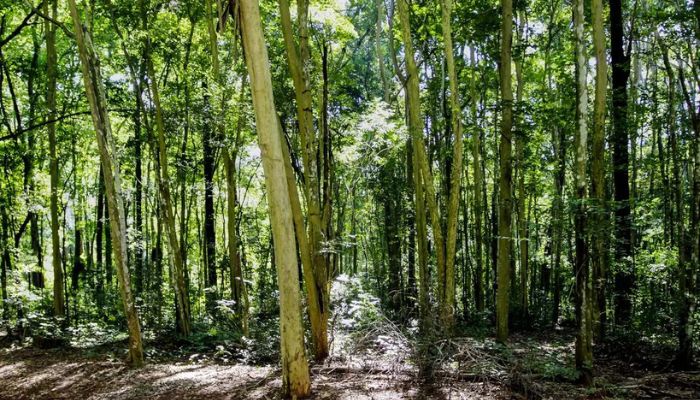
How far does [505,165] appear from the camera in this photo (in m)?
9.27

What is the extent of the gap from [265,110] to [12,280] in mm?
10582

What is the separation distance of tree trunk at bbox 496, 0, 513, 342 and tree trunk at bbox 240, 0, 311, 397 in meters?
5.25

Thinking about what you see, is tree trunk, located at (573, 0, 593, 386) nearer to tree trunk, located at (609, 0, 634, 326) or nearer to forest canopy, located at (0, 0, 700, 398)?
forest canopy, located at (0, 0, 700, 398)

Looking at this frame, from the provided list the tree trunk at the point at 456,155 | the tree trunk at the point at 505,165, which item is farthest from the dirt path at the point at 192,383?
the tree trunk at the point at 505,165

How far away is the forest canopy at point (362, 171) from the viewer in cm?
648

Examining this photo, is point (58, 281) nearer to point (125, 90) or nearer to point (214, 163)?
point (125, 90)

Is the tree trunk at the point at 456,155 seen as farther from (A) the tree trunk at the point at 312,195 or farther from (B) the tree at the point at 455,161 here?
(A) the tree trunk at the point at 312,195

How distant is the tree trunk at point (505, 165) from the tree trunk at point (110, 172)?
7210mm

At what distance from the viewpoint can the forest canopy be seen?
255 inches

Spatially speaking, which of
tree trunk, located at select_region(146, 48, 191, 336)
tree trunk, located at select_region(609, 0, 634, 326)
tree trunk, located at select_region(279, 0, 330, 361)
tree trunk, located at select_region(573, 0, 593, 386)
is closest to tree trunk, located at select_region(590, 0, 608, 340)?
tree trunk, located at select_region(573, 0, 593, 386)

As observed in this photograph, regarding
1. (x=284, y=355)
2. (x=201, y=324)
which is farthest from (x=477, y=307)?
(x=284, y=355)

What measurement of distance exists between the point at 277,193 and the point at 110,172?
502 cm

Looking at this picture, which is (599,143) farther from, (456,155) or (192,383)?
(192,383)

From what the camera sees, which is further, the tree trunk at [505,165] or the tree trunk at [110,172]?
the tree trunk at [505,165]
